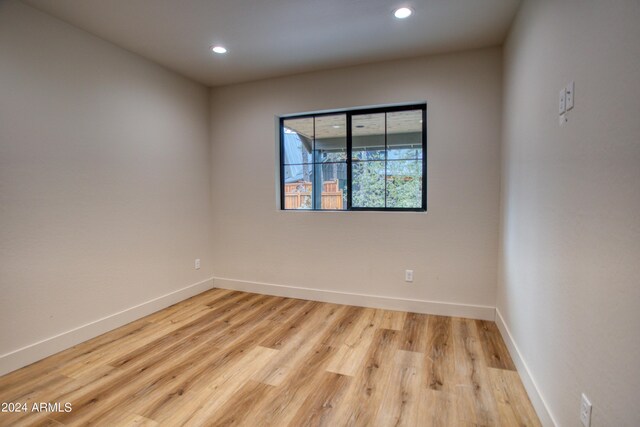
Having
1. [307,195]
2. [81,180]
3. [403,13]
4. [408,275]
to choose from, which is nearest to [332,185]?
[307,195]

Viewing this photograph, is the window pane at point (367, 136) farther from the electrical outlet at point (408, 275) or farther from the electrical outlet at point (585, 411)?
the electrical outlet at point (585, 411)

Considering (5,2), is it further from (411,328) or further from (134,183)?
(411,328)

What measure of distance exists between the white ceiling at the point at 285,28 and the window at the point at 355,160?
60 cm

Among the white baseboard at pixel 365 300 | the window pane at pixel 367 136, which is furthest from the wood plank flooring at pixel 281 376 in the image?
the window pane at pixel 367 136

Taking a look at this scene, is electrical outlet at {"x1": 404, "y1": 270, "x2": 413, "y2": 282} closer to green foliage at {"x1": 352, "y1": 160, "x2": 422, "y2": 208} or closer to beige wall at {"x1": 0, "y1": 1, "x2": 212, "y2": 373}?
green foliage at {"x1": 352, "y1": 160, "x2": 422, "y2": 208}

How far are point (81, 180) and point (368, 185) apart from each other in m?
2.60

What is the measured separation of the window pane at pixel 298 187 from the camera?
371 centimetres

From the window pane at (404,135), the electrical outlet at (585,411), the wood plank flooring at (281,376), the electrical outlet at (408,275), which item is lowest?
the wood plank flooring at (281,376)

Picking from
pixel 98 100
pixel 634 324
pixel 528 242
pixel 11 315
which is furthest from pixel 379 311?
pixel 98 100

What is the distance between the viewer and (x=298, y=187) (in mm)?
3781

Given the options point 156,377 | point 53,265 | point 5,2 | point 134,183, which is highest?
point 5,2

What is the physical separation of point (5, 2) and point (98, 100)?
762 millimetres

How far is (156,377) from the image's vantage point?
6.82 feet

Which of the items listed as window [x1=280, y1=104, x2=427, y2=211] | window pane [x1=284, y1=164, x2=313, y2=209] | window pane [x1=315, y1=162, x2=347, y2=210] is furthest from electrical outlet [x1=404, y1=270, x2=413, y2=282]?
window pane [x1=284, y1=164, x2=313, y2=209]
